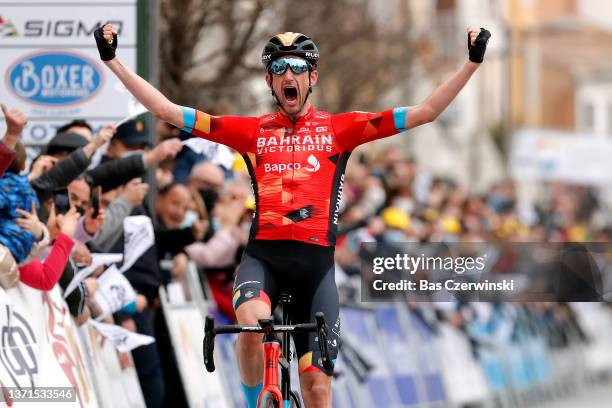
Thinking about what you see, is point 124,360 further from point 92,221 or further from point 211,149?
point 211,149

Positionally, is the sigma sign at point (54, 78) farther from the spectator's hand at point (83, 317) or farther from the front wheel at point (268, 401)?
the front wheel at point (268, 401)

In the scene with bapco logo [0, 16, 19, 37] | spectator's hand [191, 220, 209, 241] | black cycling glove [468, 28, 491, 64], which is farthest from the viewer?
spectator's hand [191, 220, 209, 241]

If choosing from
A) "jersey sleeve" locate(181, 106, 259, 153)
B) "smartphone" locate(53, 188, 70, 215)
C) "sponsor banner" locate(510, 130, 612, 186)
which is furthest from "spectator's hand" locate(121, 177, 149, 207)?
"sponsor banner" locate(510, 130, 612, 186)

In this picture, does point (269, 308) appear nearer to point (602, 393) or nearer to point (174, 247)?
point (174, 247)

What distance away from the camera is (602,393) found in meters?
23.4

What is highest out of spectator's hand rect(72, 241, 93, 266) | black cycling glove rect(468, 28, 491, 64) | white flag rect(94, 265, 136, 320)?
black cycling glove rect(468, 28, 491, 64)

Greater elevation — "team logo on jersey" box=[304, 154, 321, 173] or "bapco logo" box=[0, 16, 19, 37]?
"bapco logo" box=[0, 16, 19, 37]

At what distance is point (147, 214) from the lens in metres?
12.1

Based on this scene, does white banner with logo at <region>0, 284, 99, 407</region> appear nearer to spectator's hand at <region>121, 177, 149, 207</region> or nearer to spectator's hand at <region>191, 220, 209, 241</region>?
spectator's hand at <region>121, 177, 149, 207</region>

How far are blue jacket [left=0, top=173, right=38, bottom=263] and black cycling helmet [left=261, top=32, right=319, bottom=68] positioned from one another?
1457 mm

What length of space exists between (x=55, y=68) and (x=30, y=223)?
10.7 feet

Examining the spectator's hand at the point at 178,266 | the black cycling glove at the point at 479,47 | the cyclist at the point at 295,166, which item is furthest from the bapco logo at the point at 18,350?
the spectator's hand at the point at 178,266

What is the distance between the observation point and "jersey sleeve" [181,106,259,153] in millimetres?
9453

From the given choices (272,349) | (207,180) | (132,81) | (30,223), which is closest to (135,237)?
(30,223)
